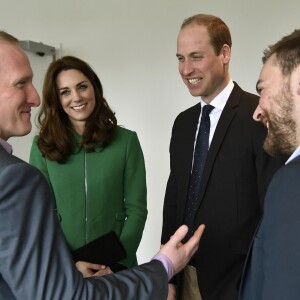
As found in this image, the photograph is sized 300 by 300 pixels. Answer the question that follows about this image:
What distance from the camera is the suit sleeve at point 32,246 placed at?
77cm

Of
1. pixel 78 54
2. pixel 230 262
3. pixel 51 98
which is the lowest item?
pixel 230 262

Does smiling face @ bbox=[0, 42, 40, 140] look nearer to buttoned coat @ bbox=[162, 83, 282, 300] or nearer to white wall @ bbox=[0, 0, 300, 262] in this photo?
buttoned coat @ bbox=[162, 83, 282, 300]

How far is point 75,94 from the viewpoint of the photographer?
179 centimetres

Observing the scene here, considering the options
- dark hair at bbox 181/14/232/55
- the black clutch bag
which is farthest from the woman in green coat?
dark hair at bbox 181/14/232/55

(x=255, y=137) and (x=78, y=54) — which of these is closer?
(x=255, y=137)

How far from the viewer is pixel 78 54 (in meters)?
3.25

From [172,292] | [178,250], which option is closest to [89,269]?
[178,250]

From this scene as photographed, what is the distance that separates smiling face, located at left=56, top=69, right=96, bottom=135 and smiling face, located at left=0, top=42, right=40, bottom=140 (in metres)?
0.79

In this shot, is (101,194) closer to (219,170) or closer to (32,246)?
(219,170)

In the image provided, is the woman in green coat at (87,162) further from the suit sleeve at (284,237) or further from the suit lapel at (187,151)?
the suit sleeve at (284,237)

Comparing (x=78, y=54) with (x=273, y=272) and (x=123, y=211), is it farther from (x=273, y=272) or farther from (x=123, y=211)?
(x=273, y=272)

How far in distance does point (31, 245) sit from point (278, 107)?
70 centimetres

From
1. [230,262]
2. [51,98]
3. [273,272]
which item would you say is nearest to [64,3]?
[51,98]

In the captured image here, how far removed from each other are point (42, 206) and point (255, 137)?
989 mm
